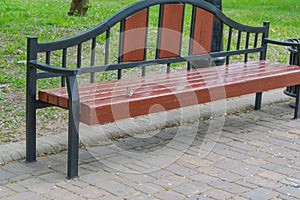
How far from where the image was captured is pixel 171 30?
6082mm

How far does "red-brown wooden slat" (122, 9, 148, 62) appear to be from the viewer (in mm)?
5637

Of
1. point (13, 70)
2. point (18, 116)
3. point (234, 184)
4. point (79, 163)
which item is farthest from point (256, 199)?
point (13, 70)

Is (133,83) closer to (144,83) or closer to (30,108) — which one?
(144,83)

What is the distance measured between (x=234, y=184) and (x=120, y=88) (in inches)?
48.7

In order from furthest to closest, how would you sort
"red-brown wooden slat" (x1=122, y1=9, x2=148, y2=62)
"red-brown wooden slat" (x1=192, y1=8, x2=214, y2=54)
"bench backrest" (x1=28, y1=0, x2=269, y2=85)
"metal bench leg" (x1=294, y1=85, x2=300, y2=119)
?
"metal bench leg" (x1=294, y1=85, x2=300, y2=119) → "red-brown wooden slat" (x1=192, y1=8, x2=214, y2=54) → "red-brown wooden slat" (x1=122, y1=9, x2=148, y2=62) → "bench backrest" (x1=28, y1=0, x2=269, y2=85)

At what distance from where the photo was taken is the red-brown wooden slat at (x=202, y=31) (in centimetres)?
636

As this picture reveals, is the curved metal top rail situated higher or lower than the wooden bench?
higher

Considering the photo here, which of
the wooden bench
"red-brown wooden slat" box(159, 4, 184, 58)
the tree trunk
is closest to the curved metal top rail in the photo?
the wooden bench

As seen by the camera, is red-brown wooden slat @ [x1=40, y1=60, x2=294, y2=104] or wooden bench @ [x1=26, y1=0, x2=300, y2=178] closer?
wooden bench @ [x1=26, y1=0, x2=300, y2=178]

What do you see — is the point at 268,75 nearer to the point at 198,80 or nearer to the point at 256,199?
the point at 198,80

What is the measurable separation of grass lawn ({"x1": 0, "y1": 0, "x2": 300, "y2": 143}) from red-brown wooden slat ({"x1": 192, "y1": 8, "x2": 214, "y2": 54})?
1.48m

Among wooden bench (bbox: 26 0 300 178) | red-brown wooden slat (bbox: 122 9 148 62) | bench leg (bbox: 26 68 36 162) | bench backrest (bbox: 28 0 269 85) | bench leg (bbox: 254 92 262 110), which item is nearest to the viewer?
wooden bench (bbox: 26 0 300 178)

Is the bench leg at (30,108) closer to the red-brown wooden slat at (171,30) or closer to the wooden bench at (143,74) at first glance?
the wooden bench at (143,74)

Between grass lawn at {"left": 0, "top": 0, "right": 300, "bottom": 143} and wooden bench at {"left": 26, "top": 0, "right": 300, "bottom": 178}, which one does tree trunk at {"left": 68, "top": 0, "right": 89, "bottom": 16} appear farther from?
wooden bench at {"left": 26, "top": 0, "right": 300, "bottom": 178}
